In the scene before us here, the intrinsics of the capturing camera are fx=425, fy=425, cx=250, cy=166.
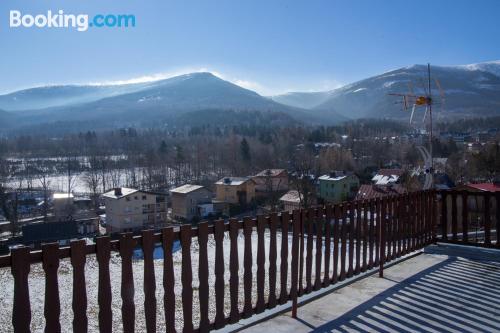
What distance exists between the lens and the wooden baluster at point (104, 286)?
2.44m

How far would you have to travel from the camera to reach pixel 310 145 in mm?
79062

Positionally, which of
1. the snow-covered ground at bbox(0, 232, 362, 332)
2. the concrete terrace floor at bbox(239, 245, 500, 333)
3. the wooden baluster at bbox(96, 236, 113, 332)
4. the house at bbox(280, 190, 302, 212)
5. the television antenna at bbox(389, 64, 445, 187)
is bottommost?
the house at bbox(280, 190, 302, 212)

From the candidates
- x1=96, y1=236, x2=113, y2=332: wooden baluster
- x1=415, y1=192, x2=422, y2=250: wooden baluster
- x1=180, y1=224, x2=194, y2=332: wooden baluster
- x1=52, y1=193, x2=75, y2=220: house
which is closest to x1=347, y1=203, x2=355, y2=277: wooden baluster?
x1=415, y1=192, x2=422, y2=250: wooden baluster

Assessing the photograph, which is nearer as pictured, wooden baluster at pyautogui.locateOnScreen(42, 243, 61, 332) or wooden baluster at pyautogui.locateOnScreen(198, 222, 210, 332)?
wooden baluster at pyautogui.locateOnScreen(42, 243, 61, 332)

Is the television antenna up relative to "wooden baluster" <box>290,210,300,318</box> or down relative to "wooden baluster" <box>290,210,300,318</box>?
up

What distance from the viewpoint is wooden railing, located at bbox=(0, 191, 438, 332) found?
7.39 feet

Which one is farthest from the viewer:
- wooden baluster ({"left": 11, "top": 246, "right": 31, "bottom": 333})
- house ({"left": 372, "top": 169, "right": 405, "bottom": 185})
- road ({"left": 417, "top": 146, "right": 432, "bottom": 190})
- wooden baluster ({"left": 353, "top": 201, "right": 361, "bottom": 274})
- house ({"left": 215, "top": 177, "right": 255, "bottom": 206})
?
house ({"left": 215, "top": 177, "right": 255, "bottom": 206})

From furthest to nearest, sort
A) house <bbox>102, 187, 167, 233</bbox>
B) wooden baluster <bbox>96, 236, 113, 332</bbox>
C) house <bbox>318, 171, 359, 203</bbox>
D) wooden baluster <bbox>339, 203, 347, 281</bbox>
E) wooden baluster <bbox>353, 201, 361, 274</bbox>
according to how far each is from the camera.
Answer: house <bbox>318, 171, 359, 203</bbox>
house <bbox>102, 187, 167, 233</bbox>
wooden baluster <bbox>353, 201, 361, 274</bbox>
wooden baluster <bbox>339, 203, 347, 281</bbox>
wooden baluster <bbox>96, 236, 113, 332</bbox>

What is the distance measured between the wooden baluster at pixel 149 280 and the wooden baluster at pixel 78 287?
390 millimetres

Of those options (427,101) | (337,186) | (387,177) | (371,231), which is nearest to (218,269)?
(371,231)

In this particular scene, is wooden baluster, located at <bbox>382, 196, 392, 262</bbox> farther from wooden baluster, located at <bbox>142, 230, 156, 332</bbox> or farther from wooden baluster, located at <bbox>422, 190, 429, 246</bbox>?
wooden baluster, located at <bbox>142, 230, 156, 332</bbox>

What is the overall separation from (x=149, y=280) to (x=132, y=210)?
37369 mm

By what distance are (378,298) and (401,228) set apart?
1474 millimetres

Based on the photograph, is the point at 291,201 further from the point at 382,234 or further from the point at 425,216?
the point at 382,234
